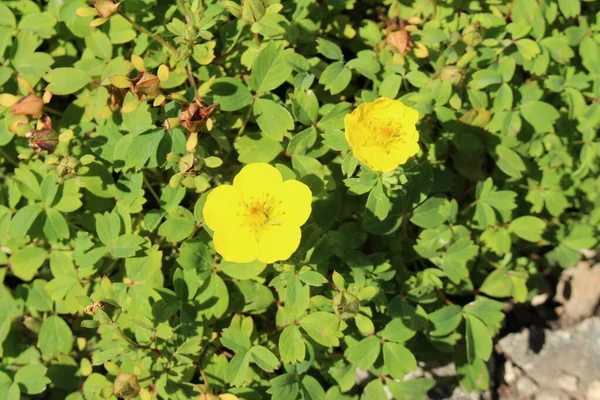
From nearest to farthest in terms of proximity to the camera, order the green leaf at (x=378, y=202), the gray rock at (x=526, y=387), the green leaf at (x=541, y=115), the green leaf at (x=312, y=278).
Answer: the green leaf at (x=312, y=278) → the green leaf at (x=378, y=202) → the green leaf at (x=541, y=115) → the gray rock at (x=526, y=387)

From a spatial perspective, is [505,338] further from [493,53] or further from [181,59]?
[181,59]

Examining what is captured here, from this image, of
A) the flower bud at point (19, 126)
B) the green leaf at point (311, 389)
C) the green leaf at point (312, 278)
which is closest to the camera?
the green leaf at point (312, 278)

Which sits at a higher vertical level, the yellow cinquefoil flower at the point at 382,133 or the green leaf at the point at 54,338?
the yellow cinquefoil flower at the point at 382,133

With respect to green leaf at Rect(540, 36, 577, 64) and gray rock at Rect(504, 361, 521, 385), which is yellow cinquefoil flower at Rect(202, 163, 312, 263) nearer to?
green leaf at Rect(540, 36, 577, 64)

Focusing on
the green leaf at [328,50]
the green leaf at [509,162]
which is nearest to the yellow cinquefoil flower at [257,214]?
the green leaf at [328,50]

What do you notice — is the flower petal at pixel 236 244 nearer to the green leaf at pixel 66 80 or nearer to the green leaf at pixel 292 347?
the green leaf at pixel 292 347

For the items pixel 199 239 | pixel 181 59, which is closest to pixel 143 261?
pixel 199 239

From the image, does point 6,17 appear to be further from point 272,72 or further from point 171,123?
point 272,72
